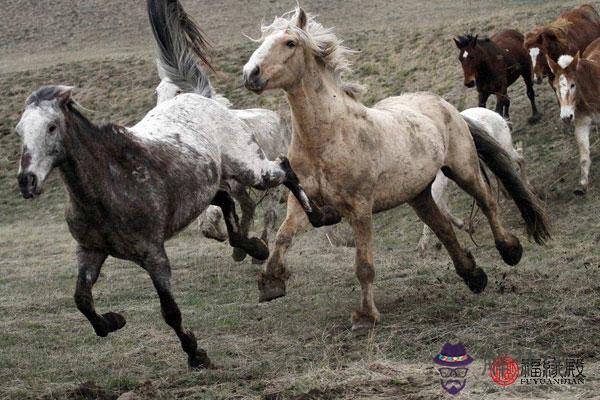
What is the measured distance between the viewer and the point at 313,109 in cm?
721

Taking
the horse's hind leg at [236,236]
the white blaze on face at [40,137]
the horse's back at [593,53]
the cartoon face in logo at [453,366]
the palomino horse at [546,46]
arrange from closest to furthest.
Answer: the cartoon face in logo at [453,366], the white blaze on face at [40,137], the horse's hind leg at [236,236], the horse's back at [593,53], the palomino horse at [546,46]

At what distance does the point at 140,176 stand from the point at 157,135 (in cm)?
64

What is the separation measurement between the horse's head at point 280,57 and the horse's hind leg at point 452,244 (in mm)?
1868

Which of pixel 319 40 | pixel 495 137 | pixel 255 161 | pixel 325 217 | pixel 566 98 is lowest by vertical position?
pixel 495 137

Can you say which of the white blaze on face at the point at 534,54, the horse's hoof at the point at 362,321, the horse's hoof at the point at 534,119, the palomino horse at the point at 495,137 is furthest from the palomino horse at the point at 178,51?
the horse's hoof at the point at 534,119

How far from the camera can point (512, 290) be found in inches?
312

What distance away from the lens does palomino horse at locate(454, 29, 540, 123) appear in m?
15.6

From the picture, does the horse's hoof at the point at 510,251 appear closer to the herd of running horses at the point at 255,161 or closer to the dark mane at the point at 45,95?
the herd of running horses at the point at 255,161

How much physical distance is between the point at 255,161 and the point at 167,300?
1.68 metres

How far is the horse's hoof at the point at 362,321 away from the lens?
23.2 ft

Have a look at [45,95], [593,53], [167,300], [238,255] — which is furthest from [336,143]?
[593,53]

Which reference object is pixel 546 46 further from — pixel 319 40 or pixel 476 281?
pixel 319 40

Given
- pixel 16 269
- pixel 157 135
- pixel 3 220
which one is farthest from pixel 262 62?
pixel 3 220

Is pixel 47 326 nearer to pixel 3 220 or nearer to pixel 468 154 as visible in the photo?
pixel 468 154
